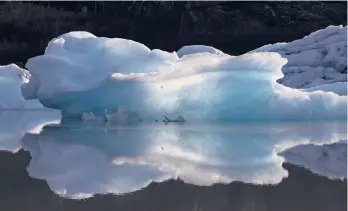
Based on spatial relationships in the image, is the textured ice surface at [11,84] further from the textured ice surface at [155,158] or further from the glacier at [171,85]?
the textured ice surface at [155,158]

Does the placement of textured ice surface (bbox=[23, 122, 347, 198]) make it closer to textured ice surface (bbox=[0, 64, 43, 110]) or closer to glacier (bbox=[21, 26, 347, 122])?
glacier (bbox=[21, 26, 347, 122])

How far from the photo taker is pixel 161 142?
522 centimetres

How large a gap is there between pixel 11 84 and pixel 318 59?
9.53 m

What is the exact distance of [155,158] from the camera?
4.01 m

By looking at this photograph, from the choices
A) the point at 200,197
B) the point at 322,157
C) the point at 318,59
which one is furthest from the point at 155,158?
the point at 318,59

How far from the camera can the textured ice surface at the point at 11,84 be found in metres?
16.8

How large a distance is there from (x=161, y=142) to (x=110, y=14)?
1943 centimetres

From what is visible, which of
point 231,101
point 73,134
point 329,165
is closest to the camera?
point 329,165

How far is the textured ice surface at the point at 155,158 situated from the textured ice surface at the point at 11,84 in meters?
11.3

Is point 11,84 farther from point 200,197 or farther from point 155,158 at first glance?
point 200,197

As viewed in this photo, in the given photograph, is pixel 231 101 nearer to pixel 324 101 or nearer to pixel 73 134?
pixel 324 101

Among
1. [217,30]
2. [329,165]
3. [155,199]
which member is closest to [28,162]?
[155,199]

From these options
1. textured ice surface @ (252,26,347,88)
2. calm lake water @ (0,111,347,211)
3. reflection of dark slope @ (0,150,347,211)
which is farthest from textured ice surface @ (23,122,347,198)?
textured ice surface @ (252,26,347,88)

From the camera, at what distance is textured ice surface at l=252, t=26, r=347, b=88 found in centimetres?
1297
